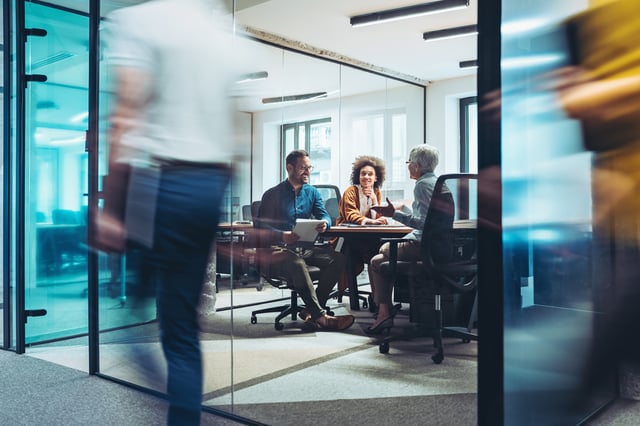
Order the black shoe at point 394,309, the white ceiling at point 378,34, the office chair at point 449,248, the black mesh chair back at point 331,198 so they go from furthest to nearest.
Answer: the white ceiling at point 378,34
the black mesh chair back at point 331,198
the black shoe at point 394,309
the office chair at point 449,248

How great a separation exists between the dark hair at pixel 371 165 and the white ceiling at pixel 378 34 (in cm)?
121

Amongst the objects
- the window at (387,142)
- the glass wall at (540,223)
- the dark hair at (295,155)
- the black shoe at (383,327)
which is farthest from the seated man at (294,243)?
the glass wall at (540,223)

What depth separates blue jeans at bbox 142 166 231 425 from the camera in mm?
1495

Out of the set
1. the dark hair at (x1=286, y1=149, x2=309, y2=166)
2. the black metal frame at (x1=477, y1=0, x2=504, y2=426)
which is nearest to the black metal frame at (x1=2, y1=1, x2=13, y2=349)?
the dark hair at (x1=286, y1=149, x2=309, y2=166)

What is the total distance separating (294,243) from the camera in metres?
4.04

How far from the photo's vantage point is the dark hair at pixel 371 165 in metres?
4.77

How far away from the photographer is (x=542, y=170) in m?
1.85

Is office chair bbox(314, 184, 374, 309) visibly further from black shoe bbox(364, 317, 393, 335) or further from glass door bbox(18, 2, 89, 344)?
glass door bbox(18, 2, 89, 344)

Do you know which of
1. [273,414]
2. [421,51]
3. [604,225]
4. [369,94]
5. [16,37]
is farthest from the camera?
[421,51]

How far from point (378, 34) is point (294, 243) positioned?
10.4ft

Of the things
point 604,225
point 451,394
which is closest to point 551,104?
point 604,225

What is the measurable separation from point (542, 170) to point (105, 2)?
2.39 m

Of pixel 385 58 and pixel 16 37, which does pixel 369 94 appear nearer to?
pixel 385 58

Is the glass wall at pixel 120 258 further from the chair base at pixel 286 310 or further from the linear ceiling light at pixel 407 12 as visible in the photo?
the linear ceiling light at pixel 407 12
